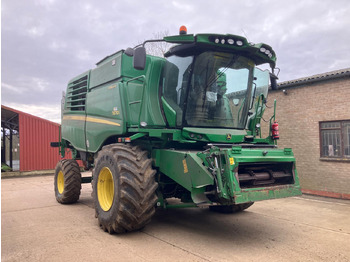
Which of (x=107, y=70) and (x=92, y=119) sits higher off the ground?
(x=107, y=70)

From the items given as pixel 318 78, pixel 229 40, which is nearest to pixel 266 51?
pixel 229 40

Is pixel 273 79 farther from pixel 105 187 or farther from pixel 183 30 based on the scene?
pixel 105 187

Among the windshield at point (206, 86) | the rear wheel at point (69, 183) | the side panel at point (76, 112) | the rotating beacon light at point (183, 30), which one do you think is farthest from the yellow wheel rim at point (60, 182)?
the rotating beacon light at point (183, 30)

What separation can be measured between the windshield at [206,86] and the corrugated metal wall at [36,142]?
13.2 meters

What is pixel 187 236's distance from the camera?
453 centimetres

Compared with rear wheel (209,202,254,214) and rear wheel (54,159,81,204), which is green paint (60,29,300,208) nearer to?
rear wheel (209,202,254,214)

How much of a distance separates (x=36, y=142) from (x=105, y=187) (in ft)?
41.4

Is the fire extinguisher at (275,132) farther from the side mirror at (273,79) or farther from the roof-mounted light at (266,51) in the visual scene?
the roof-mounted light at (266,51)

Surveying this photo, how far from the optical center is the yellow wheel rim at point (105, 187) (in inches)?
197

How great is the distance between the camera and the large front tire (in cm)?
421

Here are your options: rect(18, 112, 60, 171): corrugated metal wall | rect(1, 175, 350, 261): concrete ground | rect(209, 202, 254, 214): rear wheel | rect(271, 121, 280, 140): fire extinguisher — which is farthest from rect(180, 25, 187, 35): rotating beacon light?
rect(18, 112, 60, 171): corrugated metal wall

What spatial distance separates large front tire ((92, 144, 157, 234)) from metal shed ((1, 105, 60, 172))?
12.7 metres

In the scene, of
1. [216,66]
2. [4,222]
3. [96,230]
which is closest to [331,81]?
[216,66]

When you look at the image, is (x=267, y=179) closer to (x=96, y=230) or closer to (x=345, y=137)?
(x=96, y=230)
